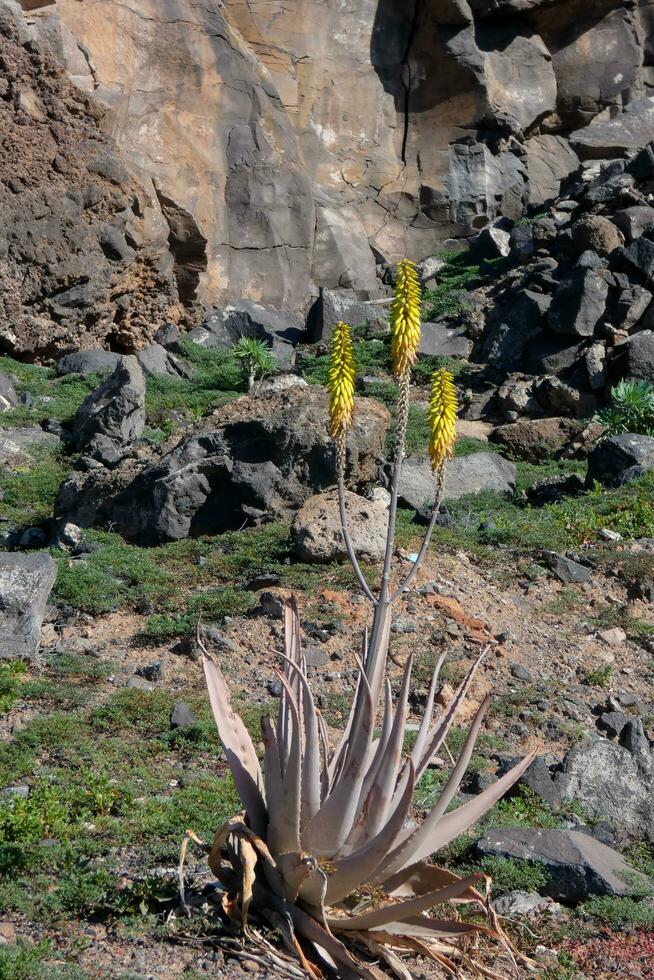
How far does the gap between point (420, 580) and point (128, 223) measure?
9.43 m

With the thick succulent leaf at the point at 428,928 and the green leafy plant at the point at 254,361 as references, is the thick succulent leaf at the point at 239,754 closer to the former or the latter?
the thick succulent leaf at the point at 428,928

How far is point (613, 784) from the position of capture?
5.68m

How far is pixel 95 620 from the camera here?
750 cm

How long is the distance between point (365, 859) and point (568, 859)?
5.21 ft

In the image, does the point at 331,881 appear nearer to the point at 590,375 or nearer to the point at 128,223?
the point at 590,375

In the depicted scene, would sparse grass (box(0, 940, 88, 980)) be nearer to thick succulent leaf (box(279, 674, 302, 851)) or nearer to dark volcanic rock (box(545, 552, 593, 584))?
thick succulent leaf (box(279, 674, 302, 851))

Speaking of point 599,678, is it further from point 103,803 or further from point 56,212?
point 56,212

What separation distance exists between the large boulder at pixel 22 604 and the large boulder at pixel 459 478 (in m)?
3.76

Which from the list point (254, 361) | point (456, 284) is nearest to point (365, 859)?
point (254, 361)

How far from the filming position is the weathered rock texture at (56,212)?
14305 millimetres

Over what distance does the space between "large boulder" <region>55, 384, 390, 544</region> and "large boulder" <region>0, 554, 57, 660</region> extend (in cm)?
216

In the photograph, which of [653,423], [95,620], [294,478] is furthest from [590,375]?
[95,620]

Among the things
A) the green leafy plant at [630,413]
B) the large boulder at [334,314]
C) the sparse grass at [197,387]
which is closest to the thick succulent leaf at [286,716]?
the sparse grass at [197,387]

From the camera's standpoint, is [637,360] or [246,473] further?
[637,360]
